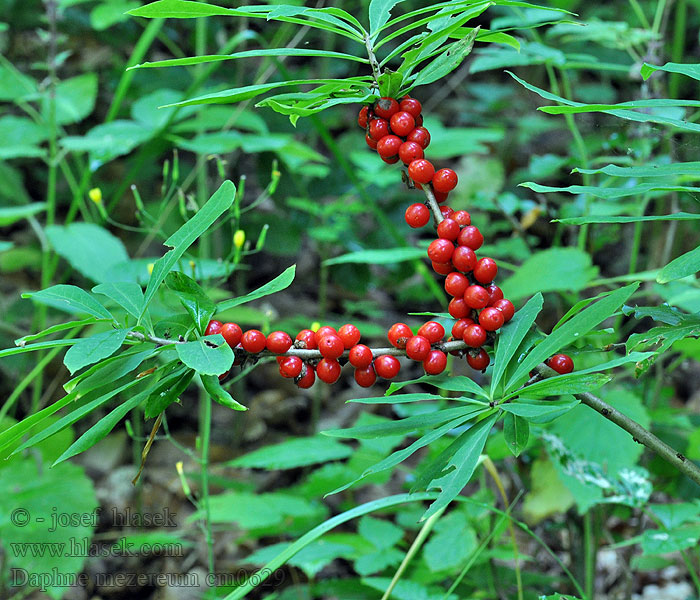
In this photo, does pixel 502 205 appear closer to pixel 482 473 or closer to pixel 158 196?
pixel 482 473

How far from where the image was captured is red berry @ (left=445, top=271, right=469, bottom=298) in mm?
596

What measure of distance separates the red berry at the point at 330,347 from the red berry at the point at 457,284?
0.12 metres

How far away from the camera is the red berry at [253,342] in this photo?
565mm

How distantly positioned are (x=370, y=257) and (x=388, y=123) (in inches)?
27.0

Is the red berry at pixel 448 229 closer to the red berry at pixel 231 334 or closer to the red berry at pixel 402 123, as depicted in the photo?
the red berry at pixel 402 123

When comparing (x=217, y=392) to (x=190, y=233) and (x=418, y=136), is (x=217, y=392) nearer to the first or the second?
(x=190, y=233)

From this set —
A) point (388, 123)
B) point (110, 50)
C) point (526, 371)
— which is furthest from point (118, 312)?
point (110, 50)

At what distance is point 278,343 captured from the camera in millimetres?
565

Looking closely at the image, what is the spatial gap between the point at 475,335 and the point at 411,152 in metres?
0.18

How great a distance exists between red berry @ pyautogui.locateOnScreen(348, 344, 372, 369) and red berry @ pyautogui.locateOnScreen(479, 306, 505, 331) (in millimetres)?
105

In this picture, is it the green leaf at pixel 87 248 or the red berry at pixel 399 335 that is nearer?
the red berry at pixel 399 335

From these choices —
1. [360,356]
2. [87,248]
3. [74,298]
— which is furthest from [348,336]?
[87,248]

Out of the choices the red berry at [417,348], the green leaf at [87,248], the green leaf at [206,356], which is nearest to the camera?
the green leaf at [206,356]

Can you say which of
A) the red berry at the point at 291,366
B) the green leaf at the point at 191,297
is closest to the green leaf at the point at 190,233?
the green leaf at the point at 191,297
